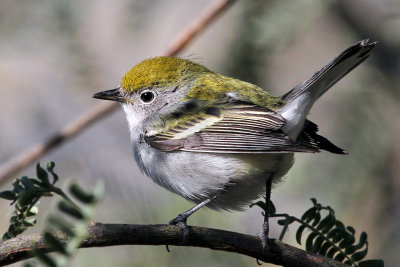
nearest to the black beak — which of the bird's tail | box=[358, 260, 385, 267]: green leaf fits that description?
the bird's tail

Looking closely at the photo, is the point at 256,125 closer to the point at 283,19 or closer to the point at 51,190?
the point at 283,19

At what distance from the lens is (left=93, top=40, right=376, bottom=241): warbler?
2.82 m

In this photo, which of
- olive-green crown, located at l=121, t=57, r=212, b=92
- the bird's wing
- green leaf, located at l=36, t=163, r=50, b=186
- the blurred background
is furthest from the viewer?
olive-green crown, located at l=121, t=57, r=212, b=92

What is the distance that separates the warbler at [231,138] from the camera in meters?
2.82

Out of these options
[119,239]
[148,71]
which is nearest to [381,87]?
[148,71]

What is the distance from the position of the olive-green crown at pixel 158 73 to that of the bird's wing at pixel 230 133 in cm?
51

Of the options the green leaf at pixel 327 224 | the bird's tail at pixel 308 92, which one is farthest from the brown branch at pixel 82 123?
the green leaf at pixel 327 224

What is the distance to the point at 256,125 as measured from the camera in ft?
9.74

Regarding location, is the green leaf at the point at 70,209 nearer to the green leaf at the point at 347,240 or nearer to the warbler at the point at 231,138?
the green leaf at the point at 347,240

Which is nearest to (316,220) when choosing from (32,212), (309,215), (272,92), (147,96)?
(309,215)

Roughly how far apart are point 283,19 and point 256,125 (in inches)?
27.4

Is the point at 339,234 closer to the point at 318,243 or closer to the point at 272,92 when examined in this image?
the point at 318,243

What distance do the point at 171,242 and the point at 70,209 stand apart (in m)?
0.86

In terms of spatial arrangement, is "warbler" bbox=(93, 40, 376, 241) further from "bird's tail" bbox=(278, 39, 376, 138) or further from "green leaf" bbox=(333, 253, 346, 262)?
"green leaf" bbox=(333, 253, 346, 262)
